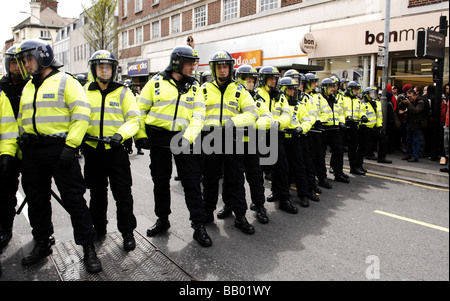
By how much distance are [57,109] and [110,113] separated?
22.7 inches

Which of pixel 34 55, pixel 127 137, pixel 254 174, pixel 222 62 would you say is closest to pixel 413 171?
pixel 254 174

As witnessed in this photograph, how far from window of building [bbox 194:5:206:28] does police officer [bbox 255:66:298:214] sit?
61.1 ft

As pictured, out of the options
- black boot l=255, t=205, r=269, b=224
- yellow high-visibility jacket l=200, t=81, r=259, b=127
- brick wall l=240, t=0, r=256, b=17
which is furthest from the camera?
brick wall l=240, t=0, r=256, b=17

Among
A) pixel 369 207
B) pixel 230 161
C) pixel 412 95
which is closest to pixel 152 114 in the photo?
pixel 230 161

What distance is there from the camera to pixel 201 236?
420cm

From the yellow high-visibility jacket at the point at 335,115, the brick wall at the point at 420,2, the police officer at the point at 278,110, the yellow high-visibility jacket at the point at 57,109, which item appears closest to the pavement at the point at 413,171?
the yellow high-visibility jacket at the point at 335,115

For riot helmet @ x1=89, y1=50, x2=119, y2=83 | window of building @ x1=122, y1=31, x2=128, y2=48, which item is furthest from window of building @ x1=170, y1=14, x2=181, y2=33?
riot helmet @ x1=89, y1=50, x2=119, y2=83

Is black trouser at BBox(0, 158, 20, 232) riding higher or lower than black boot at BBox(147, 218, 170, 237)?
higher

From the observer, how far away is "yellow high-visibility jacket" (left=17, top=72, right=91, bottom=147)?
3449 millimetres

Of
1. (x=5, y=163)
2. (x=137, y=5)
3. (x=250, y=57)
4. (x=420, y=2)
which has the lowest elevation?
(x=5, y=163)

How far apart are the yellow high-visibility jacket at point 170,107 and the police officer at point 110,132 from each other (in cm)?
22

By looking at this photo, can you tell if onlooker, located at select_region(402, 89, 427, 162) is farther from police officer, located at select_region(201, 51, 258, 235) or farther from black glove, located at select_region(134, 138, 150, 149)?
black glove, located at select_region(134, 138, 150, 149)

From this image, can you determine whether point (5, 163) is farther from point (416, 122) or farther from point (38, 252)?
point (416, 122)
